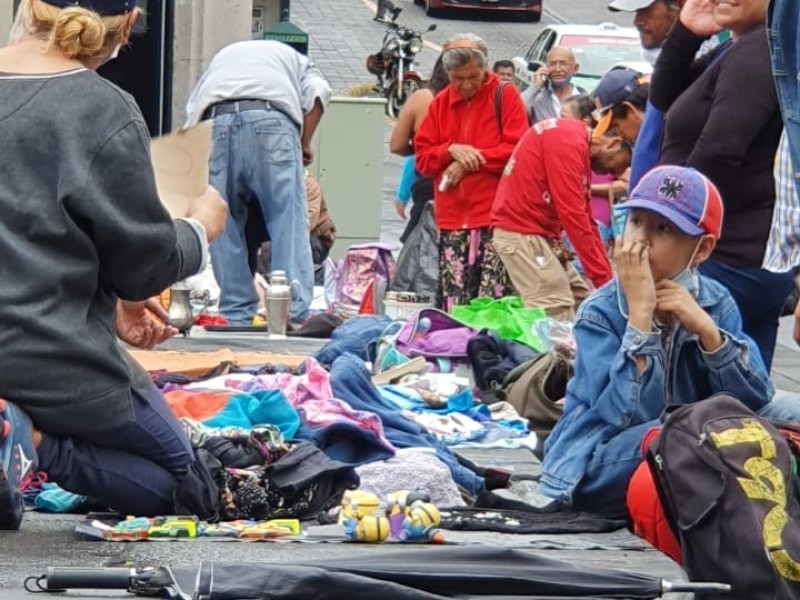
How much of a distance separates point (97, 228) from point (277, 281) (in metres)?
4.30

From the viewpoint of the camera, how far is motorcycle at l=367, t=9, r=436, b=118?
82.0 ft

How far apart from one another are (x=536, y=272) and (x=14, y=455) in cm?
482

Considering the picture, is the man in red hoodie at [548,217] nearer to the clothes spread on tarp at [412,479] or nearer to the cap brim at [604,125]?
the cap brim at [604,125]

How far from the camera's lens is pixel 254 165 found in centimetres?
888

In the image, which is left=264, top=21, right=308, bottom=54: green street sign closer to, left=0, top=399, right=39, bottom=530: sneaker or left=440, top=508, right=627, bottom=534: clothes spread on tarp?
left=440, top=508, right=627, bottom=534: clothes spread on tarp

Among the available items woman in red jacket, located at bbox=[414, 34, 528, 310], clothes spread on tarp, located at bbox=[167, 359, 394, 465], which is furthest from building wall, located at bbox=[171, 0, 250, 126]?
clothes spread on tarp, located at bbox=[167, 359, 394, 465]

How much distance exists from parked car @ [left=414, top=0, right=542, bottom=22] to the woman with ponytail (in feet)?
99.5

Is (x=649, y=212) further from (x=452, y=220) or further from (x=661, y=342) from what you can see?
(x=452, y=220)

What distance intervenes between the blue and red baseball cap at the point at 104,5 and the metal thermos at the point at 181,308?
392 cm

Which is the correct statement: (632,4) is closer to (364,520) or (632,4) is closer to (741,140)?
(741,140)

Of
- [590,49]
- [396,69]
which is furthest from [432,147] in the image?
[396,69]

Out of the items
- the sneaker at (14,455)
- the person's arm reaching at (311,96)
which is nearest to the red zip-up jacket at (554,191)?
the person's arm reaching at (311,96)

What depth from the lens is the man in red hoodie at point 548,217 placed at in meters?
8.34

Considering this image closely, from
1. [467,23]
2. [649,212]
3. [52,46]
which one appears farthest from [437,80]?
[467,23]
